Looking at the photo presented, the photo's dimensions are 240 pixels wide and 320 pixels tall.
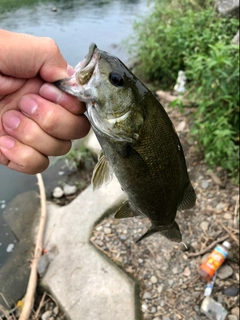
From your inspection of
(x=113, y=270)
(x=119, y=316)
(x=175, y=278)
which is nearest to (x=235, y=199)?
(x=175, y=278)

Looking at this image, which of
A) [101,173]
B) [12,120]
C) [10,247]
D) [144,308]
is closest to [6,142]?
[12,120]

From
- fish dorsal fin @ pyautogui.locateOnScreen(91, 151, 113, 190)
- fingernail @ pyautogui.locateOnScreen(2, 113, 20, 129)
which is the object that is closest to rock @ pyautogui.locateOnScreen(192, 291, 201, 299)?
fish dorsal fin @ pyautogui.locateOnScreen(91, 151, 113, 190)

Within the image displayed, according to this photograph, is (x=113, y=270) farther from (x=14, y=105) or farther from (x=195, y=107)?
(x=195, y=107)

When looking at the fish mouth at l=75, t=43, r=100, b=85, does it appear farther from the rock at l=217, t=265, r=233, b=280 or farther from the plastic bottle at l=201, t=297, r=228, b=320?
the rock at l=217, t=265, r=233, b=280

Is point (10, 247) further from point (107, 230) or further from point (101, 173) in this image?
point (101, 173)

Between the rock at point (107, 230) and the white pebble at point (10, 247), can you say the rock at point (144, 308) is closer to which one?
the rock at point (107, 230)

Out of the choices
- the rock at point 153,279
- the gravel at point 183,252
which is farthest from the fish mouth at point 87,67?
the rock at point 153,279
